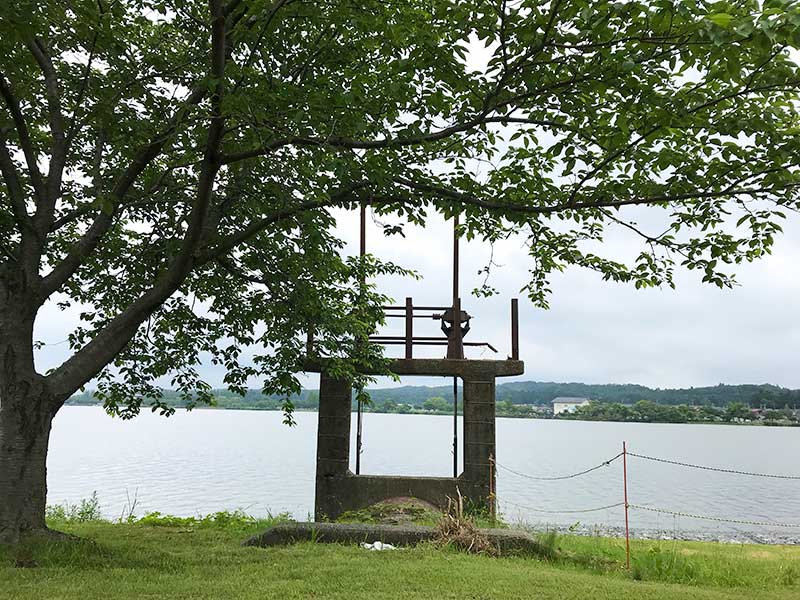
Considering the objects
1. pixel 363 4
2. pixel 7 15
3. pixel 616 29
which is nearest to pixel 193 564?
pixel 7 15

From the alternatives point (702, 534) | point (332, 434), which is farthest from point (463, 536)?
point (702, 534)

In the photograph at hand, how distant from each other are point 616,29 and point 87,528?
10197mm

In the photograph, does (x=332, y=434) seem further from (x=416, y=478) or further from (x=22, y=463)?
(x=22, y=463)

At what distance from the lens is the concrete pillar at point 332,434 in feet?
46.0

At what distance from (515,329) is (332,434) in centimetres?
451

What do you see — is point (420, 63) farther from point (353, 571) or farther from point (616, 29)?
point (353, 571)

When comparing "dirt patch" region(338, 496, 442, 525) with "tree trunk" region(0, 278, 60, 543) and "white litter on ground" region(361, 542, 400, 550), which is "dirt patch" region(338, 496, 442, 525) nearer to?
"white litter on ground" region(361, 542, 400, 550)

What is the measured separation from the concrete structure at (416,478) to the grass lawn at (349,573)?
475 cm

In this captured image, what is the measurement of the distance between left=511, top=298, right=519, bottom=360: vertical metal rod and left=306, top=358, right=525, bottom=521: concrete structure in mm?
267

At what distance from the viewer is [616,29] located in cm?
577

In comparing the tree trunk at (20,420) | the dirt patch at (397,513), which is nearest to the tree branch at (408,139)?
the tree trunk at (20,420)

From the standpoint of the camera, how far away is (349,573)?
6703 millimetres

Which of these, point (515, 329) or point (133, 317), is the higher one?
point (515, 329)

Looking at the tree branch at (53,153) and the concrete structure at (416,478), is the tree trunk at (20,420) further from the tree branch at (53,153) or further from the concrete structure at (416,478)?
the concrete structure at (416,478)
